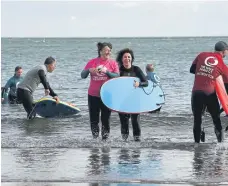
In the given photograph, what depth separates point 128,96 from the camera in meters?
12.0

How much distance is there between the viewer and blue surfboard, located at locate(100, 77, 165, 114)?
11.4 m

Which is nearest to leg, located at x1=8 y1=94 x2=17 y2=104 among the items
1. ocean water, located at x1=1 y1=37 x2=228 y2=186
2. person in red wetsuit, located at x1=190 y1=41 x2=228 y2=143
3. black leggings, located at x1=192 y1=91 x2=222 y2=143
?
ocean water, located at x1=1 y1=37 x2=228 y2=186

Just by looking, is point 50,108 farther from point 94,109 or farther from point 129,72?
point 129,72

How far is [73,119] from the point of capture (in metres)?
15.3

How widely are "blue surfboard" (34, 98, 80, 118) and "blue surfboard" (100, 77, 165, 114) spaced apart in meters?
3.58

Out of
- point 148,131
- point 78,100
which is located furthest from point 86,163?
point 78,100

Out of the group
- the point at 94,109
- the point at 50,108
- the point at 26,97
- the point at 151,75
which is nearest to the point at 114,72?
the point at 94,109

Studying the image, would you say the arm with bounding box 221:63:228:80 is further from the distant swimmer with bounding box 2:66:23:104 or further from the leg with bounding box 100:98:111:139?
the distant swimmer with bounding box 2:66:23:104

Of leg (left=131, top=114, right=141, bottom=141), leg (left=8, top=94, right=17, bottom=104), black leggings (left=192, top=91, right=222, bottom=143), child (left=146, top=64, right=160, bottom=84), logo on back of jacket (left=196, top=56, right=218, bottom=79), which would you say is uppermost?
logo on back of jacket (left=196, top=56, right=218, bottom=79)

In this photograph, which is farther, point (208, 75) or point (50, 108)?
point (50, 108)

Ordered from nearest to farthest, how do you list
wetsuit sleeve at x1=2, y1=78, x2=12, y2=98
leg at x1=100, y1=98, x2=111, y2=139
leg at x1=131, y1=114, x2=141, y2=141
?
leg at x1=100, y1=98, x2=111, y2=139, leg at x1=131, y1=114, x2=141, y2=141, wetsuit sleeve at x1=2, y1=78, x2=12, y2=98

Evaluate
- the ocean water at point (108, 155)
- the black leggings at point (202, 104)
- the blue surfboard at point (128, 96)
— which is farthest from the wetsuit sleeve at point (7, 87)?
the black leggings at point (202, 104)

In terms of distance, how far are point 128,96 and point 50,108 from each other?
3828 millimetres

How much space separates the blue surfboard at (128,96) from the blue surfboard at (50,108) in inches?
141
